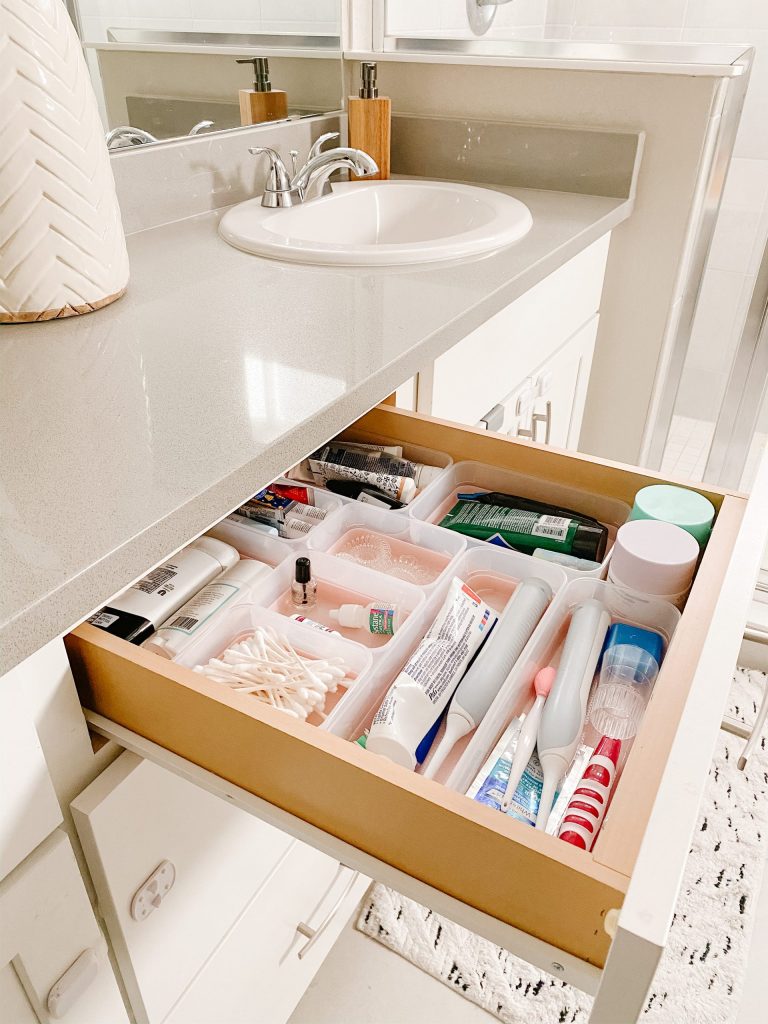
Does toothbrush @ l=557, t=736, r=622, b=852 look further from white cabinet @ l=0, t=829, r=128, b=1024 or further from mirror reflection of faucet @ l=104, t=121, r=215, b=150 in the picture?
mirror reflection of faucet @ l=104, t=121, r=215, b=150

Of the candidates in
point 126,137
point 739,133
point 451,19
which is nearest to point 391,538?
point 126,137

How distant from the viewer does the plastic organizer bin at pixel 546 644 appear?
0.56m

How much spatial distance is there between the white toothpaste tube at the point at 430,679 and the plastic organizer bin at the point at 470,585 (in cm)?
2

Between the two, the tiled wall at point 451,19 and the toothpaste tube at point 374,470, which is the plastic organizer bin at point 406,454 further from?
the tiled wall at point 451,19

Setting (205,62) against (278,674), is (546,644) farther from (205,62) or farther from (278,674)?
(205,62)

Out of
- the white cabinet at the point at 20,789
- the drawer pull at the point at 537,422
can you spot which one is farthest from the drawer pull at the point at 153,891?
the drawer pull at the point at 537,422

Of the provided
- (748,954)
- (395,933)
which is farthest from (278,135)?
(748,954)

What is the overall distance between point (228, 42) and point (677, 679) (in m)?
1.07

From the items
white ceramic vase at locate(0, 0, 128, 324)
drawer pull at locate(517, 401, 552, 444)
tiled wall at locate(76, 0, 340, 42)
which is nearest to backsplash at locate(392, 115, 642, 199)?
tiled wall at locate(76, 0, 340, 42)

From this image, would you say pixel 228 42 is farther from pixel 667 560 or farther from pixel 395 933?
pixel 395 933

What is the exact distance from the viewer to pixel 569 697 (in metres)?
0.59

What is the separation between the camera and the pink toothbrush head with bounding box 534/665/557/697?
61 centimetres

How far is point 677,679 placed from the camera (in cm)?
51

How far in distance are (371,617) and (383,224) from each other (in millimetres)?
843
